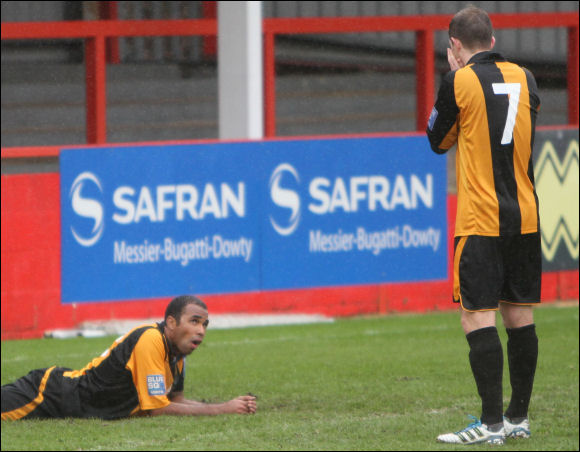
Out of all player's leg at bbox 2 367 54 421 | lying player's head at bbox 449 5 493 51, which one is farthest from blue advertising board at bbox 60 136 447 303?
lying player's head at bbox 449 5 493 51

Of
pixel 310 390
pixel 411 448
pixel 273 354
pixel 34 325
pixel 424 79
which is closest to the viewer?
pixel 411 448

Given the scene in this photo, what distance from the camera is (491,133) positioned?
12.0 feet

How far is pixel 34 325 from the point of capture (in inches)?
397

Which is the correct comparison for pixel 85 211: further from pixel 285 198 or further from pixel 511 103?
pixel 511 103

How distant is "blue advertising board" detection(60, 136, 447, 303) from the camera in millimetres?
10117

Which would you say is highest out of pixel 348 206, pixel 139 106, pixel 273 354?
pixel 139 106

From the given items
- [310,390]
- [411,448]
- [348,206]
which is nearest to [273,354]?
[310,390]

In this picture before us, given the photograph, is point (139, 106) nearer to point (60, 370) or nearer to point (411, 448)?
point (60, 370)

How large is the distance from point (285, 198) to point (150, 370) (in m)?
4.38

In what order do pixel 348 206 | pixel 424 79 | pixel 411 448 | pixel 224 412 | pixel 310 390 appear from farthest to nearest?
pixel 424 79, pixel 348 206, pixel 310 390, pixel 224 412, pixel 411 448

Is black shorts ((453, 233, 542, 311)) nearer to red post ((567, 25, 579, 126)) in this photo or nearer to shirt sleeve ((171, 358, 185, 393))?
shirt sleeve ((171, 358, 185, 393))

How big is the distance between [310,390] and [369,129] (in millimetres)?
10180

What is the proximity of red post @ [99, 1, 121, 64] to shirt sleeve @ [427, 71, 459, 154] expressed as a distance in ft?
46.1

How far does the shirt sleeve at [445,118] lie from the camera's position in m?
3.74
